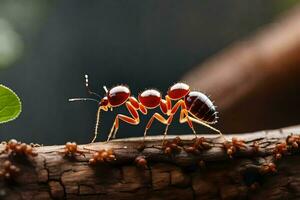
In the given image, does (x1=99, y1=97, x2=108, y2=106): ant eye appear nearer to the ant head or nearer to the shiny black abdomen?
the ant head

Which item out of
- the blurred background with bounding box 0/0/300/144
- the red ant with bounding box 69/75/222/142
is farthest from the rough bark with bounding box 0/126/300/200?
the blurred background with bounding box 0/0/300/144

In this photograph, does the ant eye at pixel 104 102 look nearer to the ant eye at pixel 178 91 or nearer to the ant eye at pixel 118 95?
the ant eye at pixel 118 95

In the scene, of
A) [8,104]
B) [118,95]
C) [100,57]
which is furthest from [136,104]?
[100,57]

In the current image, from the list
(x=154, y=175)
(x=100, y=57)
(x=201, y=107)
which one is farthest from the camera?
(x=100, y=57)

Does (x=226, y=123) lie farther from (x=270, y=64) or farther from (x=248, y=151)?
(x=248, y=151)

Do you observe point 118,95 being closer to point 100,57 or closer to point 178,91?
point 178,91

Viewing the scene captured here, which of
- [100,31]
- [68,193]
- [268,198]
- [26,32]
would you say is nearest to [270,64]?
[100,31]
